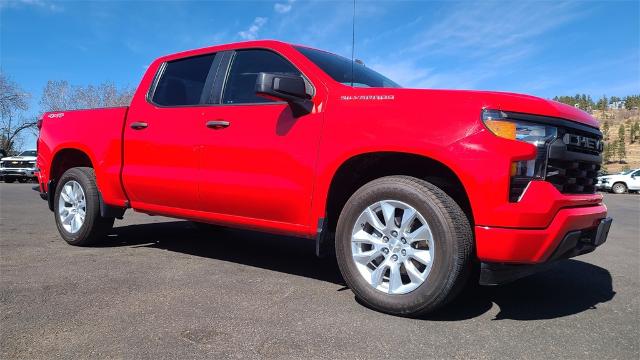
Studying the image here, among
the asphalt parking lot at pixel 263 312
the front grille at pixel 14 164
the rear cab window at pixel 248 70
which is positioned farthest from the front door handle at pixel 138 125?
the front grille at pixel 14 164

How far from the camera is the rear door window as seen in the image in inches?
174

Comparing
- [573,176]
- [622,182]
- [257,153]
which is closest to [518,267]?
[573,176]

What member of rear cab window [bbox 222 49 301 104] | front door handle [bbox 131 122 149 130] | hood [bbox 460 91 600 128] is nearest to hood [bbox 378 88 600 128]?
hood [bbox 460 91 600 128]

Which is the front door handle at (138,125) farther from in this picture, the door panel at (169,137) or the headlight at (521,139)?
the headlight at (521,139)

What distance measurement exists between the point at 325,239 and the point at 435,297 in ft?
3.14

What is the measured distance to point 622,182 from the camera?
28844 mm

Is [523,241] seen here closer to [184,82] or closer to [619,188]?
[184,82]

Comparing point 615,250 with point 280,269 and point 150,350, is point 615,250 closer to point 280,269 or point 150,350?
point 280,269

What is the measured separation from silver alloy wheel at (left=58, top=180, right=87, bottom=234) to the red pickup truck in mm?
567

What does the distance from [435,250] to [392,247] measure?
316mm

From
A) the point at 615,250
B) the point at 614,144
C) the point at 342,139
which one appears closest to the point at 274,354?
the point at 342,139

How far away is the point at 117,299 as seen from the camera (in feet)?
10.8

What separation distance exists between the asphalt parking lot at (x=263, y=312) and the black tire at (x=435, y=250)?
0.11 meters

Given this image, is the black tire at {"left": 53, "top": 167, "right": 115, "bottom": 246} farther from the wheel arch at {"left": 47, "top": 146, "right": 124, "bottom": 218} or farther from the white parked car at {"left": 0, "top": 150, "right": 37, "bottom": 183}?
the white parked car at {"left": 0, "top": 150, "right": 37, "bottom": 183}
